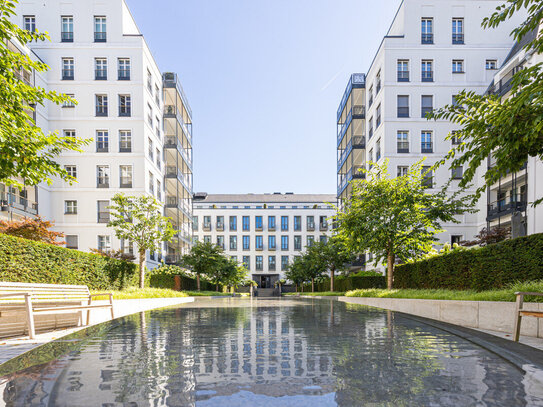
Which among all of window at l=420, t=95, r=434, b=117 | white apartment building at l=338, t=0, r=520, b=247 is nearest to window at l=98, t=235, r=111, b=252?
white apartment building at l=338, t=0, r=520, b=247

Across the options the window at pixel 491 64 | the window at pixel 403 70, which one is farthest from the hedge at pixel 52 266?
the window at pixel 491 64

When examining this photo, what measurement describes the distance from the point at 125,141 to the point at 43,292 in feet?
90.5

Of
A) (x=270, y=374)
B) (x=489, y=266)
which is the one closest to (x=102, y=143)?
(x=489, y=266)

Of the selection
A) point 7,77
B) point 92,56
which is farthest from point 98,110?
point 7,77

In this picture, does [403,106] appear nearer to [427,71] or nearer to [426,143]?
[426,143]

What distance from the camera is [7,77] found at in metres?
7.05

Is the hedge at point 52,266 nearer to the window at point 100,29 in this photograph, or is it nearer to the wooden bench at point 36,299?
the wooden bench at point 36,299

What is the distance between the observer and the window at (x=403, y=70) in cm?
3362

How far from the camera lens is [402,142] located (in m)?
33.1

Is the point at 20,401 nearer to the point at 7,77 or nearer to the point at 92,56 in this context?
the point at 7,77

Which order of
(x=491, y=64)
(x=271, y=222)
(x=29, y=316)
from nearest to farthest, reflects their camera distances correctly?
(x=29, y=316), (x=491, y=64), (x=271, y=222)

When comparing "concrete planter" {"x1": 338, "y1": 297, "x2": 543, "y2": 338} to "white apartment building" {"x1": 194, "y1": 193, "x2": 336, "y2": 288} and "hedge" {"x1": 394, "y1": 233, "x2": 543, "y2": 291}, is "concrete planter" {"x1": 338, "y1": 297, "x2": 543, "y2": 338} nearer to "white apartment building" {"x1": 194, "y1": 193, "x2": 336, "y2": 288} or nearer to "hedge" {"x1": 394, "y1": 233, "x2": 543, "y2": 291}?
"hedge" {"x1": 394, "y1": 233, "x2": 543, "y2": 291}

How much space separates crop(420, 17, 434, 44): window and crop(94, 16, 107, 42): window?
86.7ft

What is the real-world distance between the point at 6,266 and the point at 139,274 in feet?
35.7
